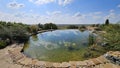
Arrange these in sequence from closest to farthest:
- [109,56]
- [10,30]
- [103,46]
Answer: [109,56] → [103,46] → [10,30]

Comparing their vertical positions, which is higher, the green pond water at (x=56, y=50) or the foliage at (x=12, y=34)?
the foliage at (x=12, y=34)

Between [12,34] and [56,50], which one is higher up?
[12,34]

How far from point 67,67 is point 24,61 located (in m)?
3.71

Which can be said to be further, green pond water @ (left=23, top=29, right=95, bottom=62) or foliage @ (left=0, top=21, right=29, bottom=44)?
foliage @ (left=0, top=21, right=29, bottom=44)

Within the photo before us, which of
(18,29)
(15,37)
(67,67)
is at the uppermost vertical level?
(18,29)

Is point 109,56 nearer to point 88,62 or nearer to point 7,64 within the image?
point 88,62

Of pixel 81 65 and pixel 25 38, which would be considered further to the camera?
pixel 25 38

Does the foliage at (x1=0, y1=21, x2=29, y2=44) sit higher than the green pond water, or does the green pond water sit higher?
the foliage at (x1=0, y1=21, x2=29, y2=44)

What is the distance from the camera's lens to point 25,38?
69.6 feet

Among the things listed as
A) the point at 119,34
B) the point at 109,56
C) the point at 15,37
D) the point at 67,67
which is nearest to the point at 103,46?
the point at 119,34

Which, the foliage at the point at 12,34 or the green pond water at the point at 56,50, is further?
the foliage at the point at 12,34

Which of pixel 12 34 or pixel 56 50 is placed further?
pixel 12 34


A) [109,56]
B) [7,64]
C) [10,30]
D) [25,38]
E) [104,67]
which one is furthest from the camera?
[25,38]

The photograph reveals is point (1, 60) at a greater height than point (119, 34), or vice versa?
point (119, 34)
